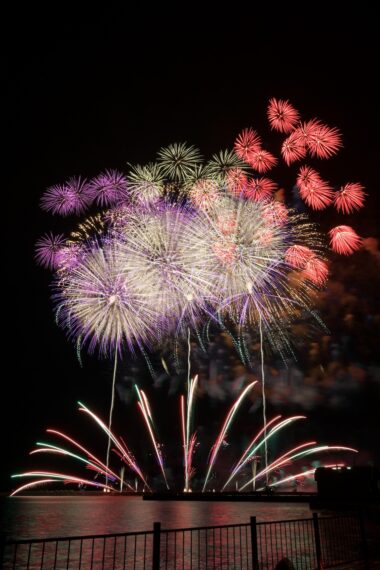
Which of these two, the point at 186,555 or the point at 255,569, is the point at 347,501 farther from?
the point at 255,569

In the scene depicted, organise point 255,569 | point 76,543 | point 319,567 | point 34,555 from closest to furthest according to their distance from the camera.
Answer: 1. point 255,569
2. point 319,567
3. point 34,555
4. point 76,543

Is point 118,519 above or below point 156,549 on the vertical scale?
above

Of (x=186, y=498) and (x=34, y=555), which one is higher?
(x=186, y=498)

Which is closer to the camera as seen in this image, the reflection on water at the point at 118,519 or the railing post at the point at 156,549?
the railing post at the point at 156,549

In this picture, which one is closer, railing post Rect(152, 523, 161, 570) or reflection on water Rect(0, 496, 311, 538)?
railing post Rect(152, 523, 161, 570)

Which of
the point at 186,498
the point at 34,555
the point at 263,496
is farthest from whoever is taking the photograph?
the point at 186,498

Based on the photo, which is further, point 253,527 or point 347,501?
point 347,501

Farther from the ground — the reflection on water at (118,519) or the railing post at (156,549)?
the reflection on water at (118,519)

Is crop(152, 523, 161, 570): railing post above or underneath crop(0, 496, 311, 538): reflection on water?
underneath

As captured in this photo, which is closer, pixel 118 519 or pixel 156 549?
pixel 156 549

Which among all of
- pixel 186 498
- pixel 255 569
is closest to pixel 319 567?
pixel 255 569
